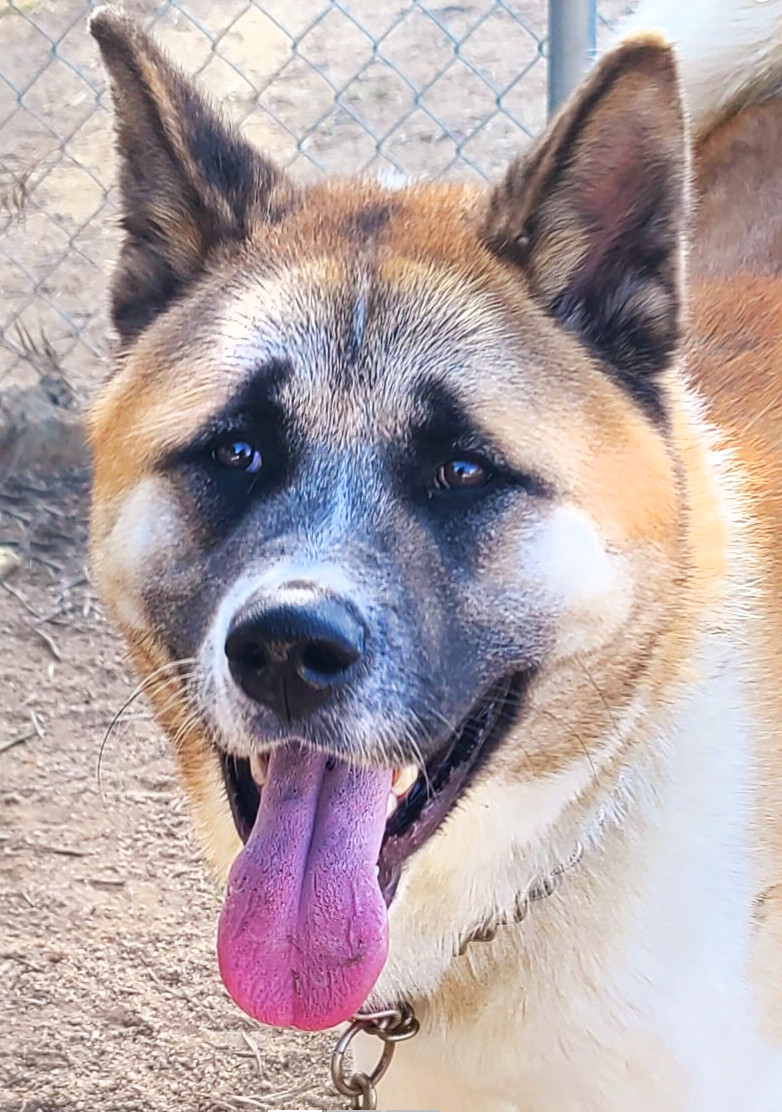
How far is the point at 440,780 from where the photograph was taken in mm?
1628

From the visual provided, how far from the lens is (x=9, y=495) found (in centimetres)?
391

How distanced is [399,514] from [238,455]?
206 millimetres

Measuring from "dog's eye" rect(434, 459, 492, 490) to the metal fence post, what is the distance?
1812 millimetres

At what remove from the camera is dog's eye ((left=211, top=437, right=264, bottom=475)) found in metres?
1.61

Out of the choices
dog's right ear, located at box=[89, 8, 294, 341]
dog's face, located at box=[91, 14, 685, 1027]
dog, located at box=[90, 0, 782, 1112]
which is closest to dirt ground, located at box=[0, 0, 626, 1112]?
dog's right ear, located at box=[89, 8, 294, 341]

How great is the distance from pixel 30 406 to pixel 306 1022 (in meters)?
2.66

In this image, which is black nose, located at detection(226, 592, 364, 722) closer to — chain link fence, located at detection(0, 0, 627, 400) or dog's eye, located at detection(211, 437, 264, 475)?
dog's eye, located at detection(211, 437, 264, 475)

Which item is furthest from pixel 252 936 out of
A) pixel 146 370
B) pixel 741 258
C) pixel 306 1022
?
pixel 741 258

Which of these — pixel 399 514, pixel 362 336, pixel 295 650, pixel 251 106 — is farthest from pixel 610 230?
pixel 251 106

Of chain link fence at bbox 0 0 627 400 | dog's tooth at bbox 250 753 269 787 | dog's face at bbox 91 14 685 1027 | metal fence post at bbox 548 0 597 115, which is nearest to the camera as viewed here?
dog's face at bbox 91 14 685 1027

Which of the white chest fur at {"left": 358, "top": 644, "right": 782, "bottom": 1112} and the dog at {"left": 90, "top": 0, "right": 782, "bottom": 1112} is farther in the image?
the white chest fur at {"left": 358, "top": 644, "right": 782, "bottom": 1112}

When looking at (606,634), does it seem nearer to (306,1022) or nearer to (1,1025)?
(306,1022)

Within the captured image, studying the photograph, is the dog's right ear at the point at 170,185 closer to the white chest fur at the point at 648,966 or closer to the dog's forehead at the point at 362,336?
the dog's forehead at the point at 362,336

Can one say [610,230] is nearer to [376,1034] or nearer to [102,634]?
[376,1034]
